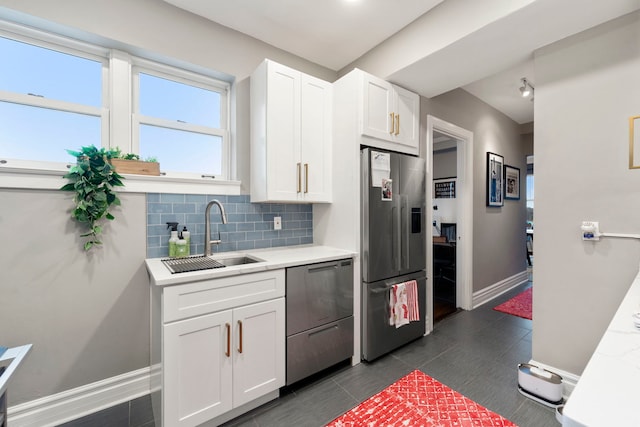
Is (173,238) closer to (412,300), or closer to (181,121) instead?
(181,121)

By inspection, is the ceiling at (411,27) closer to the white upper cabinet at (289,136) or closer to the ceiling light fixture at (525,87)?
the white upper cabinet at (289,136)

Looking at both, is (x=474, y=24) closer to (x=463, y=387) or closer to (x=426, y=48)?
(x=426, y=48)

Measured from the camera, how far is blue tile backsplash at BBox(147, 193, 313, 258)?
1.96 metres

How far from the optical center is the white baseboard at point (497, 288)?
3.58 metres

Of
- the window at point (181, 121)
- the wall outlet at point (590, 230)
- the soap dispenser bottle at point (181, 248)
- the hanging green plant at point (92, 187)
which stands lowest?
the soap dispenser bottle at point (181, 248)

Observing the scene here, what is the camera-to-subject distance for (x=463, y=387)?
1.94m

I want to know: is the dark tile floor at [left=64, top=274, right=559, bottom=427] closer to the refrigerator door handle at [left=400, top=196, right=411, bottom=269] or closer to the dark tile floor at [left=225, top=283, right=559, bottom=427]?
the dark tile floor at [left=225, top=283, right=559, bottom=427]

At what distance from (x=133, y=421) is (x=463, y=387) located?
2184 mm

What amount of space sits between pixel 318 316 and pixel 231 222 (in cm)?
104

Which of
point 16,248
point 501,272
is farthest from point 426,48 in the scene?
point 501,272

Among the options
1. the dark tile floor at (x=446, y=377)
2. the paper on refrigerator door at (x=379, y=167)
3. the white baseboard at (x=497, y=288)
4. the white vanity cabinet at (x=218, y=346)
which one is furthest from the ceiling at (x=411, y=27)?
the white baseboard at (x=497, y=288)

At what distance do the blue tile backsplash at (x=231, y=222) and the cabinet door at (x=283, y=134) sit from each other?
35cm

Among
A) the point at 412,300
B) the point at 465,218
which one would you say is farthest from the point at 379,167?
the point at 465,218

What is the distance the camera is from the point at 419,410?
1708mm
